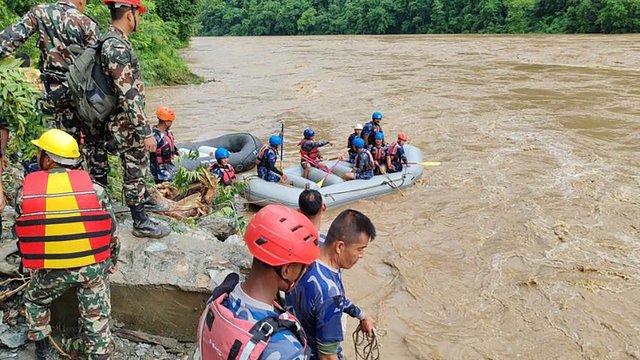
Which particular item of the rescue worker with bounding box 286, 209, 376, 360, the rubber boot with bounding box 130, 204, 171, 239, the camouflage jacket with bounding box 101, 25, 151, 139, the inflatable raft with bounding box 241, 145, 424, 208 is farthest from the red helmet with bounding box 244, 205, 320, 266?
the inflatable raft with bounding box 241, 145, 424, 208

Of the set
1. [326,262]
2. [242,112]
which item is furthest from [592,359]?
[242,112]

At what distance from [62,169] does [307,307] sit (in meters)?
1.26

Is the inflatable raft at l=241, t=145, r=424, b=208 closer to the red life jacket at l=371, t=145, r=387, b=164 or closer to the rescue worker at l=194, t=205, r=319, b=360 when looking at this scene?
the red life jacket at l=371, t=145, r=387, b=164

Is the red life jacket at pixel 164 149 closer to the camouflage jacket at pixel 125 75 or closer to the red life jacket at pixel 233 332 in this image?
the camouflage jacket at pixel 125 75

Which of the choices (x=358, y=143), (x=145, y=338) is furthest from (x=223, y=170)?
(x=145, y=338)

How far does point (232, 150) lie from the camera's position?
9508 millimetres

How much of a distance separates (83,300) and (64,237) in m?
0.37

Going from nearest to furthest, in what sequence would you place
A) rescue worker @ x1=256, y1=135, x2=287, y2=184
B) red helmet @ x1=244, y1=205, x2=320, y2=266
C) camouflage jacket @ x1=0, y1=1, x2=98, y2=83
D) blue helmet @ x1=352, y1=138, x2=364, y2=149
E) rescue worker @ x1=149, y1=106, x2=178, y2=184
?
1. red helmet @ x1=244, y1=205, x2=320, y2=266
2. camouflage jacket @ x1=0, y1=1, x2=98, y2=83
3. rescue worker @ x1=149, y1=106, x2=178, y2=184
4. rescue worker @ x1=256, y1=135, x2=287, y2=184
5. blue helmet @ x1=352, y1=138, x2=364, y2=149

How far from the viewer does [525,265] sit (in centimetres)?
568

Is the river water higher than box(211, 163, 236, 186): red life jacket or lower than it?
lower

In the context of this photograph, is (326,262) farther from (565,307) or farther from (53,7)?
(565,307)

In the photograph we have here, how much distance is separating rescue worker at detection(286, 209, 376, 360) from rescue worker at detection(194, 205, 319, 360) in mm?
431

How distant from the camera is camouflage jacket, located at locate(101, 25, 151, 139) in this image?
2.81 m

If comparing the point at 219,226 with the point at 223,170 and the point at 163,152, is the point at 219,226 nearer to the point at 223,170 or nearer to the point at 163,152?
the point at 223,170
